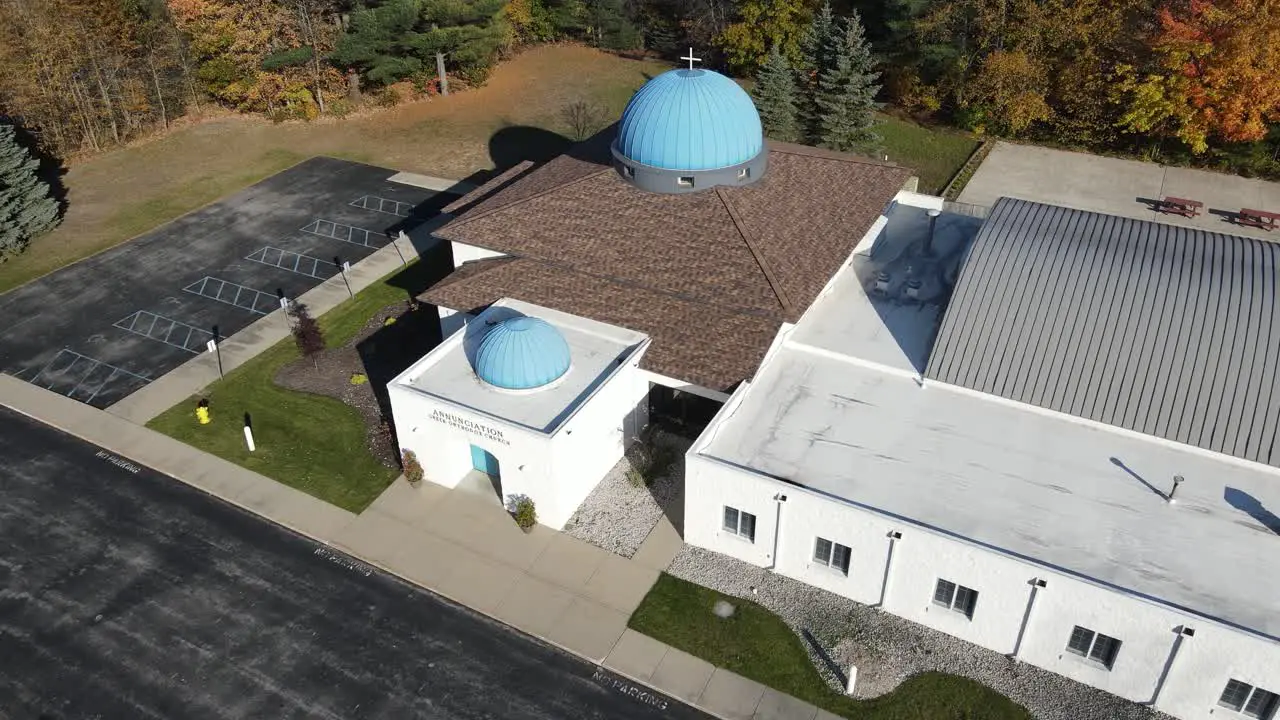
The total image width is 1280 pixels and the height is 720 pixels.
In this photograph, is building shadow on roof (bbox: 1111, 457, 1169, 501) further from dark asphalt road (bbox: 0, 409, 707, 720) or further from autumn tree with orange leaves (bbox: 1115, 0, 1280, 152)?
autumn tree with orange leaves (bbox: 1115, 0, 1280, 152)

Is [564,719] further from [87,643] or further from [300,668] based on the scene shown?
[87,643]

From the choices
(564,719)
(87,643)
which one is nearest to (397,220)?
(87,643)

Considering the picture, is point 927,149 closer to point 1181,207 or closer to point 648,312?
point 1181,207

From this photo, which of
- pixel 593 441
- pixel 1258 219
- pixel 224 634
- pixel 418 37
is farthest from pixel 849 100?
pixel 224 634

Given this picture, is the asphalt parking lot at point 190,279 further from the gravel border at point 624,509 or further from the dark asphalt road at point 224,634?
the gravel border at point 624,509

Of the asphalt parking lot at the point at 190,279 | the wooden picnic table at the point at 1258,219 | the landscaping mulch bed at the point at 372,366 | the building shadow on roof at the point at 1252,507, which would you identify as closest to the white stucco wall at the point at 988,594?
the building shadow on roof at the point at 1252,507

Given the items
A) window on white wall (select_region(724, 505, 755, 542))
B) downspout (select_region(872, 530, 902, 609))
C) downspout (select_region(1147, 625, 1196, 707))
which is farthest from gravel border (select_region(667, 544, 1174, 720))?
window on white wall (select_region(724, 505, 755, 542))
